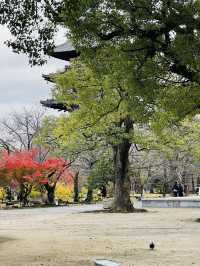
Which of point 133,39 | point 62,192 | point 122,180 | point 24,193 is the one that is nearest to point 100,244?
point 133,39

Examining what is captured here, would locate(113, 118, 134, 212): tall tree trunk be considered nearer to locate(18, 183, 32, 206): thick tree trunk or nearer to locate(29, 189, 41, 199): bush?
locate(18, 183, 32, 206): thick tree trunk

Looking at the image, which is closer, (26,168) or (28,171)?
(26,168)

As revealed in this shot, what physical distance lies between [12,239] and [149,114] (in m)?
4.68

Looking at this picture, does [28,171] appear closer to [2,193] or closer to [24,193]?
[24,193]

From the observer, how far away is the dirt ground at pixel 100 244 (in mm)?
10359

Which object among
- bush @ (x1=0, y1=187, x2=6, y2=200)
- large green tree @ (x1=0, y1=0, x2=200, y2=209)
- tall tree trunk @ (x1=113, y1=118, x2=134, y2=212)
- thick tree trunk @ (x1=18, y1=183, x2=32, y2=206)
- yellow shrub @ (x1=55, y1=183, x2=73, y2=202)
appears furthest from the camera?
yellow shrub @ (x1=55, y1=183, x2=73, y2=202)

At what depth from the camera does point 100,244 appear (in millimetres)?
12789

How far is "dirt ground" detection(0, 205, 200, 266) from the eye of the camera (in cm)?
1036

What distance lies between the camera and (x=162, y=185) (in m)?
50.9

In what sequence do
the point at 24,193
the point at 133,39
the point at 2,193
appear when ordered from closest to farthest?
Result: 1. the point at 133,39
2. the point at 24,193
3. the point at 2,193

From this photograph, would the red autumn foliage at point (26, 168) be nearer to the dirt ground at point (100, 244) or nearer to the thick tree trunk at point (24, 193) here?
the thick tree trunk at point (24, 193)

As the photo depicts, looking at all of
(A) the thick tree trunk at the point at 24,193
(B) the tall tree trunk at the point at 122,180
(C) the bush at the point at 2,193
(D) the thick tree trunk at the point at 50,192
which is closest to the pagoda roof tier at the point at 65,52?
(D) the thick tree trunk at the point at 50,192

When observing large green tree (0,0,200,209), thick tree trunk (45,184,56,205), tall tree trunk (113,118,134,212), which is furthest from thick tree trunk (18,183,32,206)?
large green tree (0,0,200,209)

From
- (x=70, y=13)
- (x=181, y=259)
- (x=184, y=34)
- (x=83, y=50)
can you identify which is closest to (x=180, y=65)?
(x=184, y=34)
